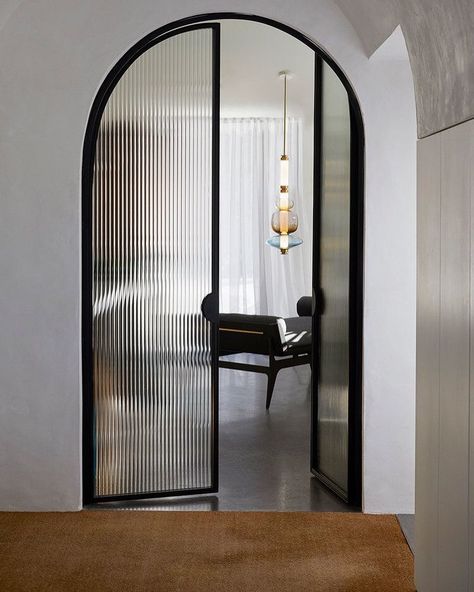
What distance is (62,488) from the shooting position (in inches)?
180

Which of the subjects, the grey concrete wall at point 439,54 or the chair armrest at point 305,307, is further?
the chair armrest at point 305,307

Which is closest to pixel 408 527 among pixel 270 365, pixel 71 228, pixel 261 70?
pixel 71 228

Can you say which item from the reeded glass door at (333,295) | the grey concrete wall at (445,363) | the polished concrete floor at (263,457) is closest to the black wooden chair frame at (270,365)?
the polished concrete floor at (263,457)

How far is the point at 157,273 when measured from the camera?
4797 millimetres

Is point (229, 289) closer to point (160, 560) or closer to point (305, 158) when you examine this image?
point (305, 158)

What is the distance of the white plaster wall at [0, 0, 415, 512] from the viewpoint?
4461 millimetres

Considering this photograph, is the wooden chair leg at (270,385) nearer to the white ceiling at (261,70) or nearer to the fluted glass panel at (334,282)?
the fluted glass panel at (334,282)

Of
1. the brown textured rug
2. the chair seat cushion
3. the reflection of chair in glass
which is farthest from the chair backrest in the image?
the brown textured rug

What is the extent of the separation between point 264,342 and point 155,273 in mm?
2677

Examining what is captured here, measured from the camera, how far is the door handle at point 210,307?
15.9 feet

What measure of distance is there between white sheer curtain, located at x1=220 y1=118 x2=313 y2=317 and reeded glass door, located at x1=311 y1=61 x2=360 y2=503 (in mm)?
6062

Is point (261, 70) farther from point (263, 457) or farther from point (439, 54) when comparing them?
point (439, 54)

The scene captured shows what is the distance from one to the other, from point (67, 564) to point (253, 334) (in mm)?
3742

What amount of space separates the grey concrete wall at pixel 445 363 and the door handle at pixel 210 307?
1.61 meters
